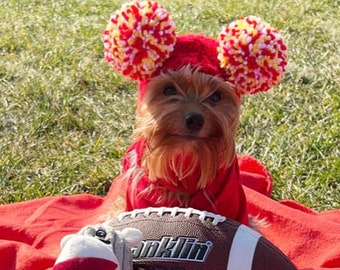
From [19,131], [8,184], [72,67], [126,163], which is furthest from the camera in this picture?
[72,67]

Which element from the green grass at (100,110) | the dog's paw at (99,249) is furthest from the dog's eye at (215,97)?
the green grass at (100,110)

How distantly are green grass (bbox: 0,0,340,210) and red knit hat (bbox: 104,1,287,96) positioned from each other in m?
1.01

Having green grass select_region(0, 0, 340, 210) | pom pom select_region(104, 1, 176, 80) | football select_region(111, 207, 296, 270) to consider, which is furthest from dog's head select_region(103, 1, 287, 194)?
green grass select_region(0, 0, 340, 210)

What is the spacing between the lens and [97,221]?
3416 millimetres

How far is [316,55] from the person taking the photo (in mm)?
5277

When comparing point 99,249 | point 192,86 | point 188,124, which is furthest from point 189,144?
point 99,249

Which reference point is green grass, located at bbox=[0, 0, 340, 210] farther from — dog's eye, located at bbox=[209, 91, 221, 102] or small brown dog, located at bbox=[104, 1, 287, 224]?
dog's eye, located at bbox=[209, 91, 221, 102]

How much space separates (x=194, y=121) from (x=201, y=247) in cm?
53

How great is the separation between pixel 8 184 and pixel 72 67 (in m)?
1.52

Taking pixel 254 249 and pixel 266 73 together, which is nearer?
pixel 254 249

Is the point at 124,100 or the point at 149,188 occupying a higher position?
the point at 149,188

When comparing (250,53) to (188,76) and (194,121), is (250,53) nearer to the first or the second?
(188,76)

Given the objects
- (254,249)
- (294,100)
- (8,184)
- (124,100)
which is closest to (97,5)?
(124,100)

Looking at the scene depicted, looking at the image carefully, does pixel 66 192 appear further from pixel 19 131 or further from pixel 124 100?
pixel 124 100
